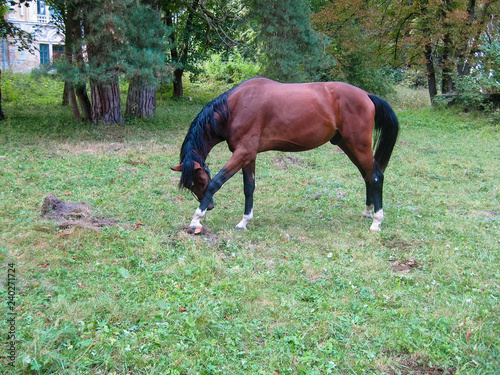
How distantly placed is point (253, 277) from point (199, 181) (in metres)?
1.81

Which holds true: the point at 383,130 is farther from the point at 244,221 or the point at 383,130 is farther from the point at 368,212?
the point at 244,221

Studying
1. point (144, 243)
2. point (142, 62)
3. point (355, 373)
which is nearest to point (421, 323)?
point (355, 373)

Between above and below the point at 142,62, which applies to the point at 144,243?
below

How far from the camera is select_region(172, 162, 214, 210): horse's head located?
5059mm

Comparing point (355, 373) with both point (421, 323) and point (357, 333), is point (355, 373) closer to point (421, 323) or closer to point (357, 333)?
point (357, 333)

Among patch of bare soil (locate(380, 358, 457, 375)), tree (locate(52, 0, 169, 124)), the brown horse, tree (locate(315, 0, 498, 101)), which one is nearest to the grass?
patch of bare soil (locate(380, 358, 457, 375))

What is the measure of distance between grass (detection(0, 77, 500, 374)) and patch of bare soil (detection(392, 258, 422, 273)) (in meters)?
0.04

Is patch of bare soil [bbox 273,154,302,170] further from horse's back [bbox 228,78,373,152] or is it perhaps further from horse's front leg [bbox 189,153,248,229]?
horse's front leg [bbox 189,153,248,229]

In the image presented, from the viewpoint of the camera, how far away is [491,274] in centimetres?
401

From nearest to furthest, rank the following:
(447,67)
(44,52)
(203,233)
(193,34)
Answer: (203,233) → (193,34) → (447,67) → (44,52)

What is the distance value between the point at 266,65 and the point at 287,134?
26.2ft

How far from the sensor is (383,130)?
5.94 meters

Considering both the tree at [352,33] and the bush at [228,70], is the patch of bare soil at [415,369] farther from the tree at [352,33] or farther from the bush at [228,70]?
the bush at [228,70]

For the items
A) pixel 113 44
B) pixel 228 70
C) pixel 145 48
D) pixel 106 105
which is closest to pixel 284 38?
pixel 145 48
